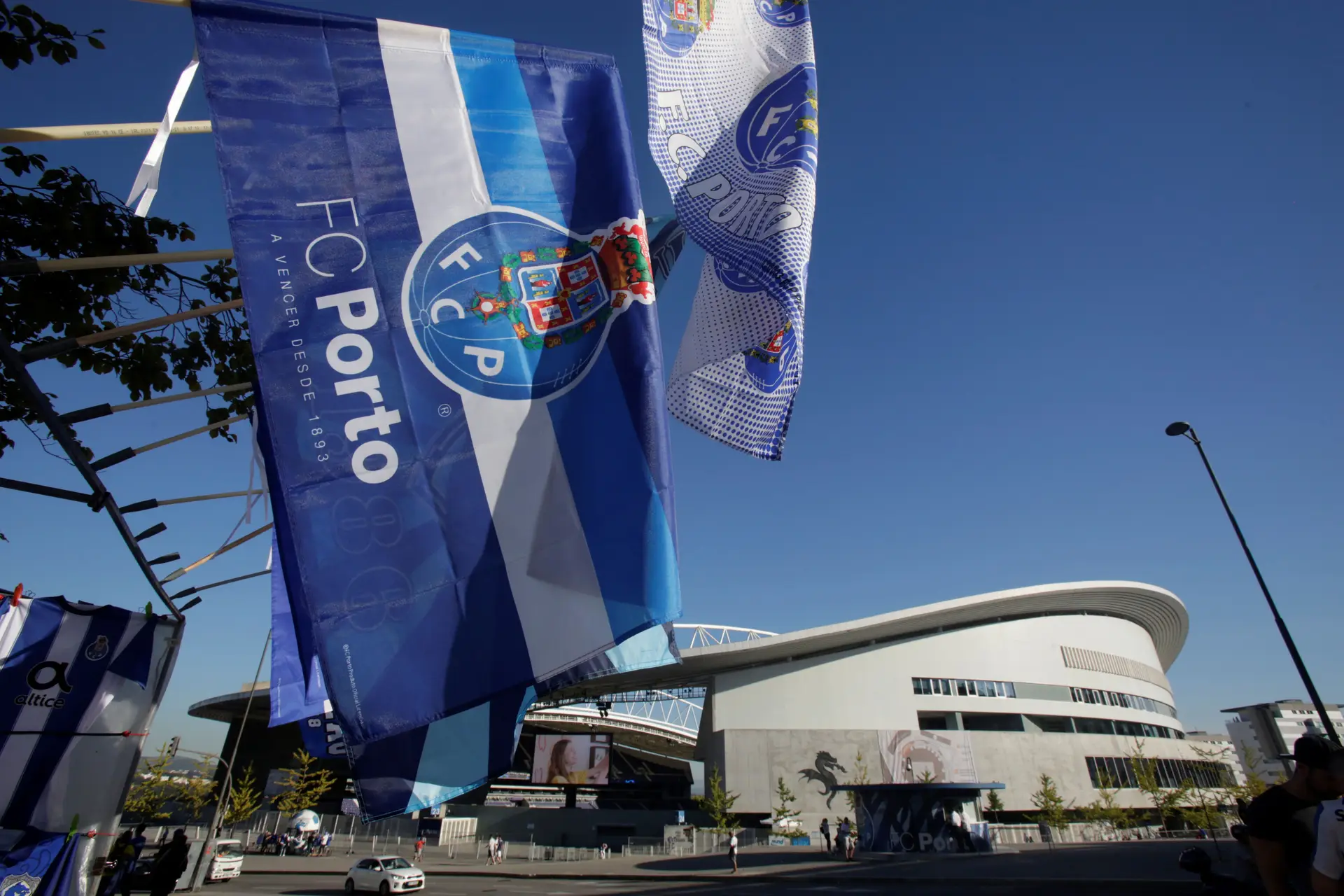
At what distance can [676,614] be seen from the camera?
311cm

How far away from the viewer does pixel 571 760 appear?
45.5m

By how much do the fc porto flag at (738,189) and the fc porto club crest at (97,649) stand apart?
23.7 feet

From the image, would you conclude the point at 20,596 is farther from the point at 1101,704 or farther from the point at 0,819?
the point at 1101,704

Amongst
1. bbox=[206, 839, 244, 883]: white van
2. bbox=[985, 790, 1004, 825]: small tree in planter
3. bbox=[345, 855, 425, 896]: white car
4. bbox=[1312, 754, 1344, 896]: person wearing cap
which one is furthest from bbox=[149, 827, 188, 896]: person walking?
bbox=[985, 790, 1004, 825]: small tree in planter

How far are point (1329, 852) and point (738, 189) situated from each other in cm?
466

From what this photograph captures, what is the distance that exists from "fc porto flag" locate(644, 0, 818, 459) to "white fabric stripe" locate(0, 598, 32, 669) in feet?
24.4

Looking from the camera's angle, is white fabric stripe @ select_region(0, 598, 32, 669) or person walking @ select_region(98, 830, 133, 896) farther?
person walking @ select_region(98, 830, 133, 896)

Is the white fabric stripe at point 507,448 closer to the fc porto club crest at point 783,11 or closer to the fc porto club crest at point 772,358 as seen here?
the fc porto club crest at point 772,358

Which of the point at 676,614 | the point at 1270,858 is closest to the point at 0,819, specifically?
the point at 676,614

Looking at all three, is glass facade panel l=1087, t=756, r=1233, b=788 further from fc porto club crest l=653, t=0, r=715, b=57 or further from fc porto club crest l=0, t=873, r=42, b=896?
fc porto club crest l=0, t=873, r=42, b=896

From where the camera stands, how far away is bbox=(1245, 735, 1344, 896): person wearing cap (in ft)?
9.66

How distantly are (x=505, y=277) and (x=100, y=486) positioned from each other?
6364 millimetres

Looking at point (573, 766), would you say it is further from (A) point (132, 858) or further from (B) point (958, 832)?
(A) point (132, 858)

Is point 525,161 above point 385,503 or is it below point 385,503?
above
